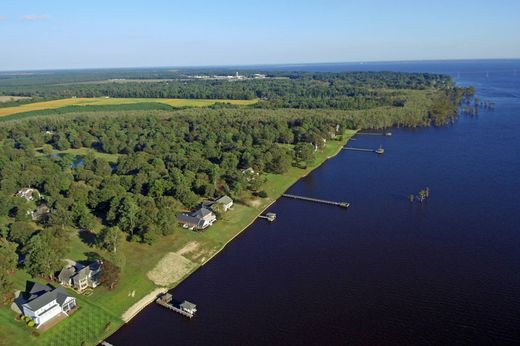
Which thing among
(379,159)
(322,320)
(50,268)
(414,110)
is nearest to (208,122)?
(379,159)

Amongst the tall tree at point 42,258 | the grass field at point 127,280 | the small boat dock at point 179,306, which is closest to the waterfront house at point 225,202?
the grass field at point 127,280

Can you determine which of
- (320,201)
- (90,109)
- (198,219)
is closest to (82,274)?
(198,219)

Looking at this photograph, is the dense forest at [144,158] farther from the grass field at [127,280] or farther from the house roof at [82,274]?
the house roof at [82,274]

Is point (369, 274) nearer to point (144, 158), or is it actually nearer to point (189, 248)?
point (189, 248)

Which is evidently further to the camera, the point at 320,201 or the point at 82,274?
the point at 320,201

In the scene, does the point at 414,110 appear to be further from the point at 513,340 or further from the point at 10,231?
the point at 10,231

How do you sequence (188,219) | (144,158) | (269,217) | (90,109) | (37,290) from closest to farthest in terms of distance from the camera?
(37,290) < (188,219) < (269,217) < (144,158) < (90,109)

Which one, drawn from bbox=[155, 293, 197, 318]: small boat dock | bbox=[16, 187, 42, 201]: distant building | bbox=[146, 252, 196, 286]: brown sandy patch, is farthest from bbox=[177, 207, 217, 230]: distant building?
bbox=[16, 187, 42, 201]: distant building

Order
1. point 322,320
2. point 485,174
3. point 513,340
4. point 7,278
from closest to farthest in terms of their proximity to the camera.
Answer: point 513,340 < point 322,320 < point 7,278 < point 485,174
